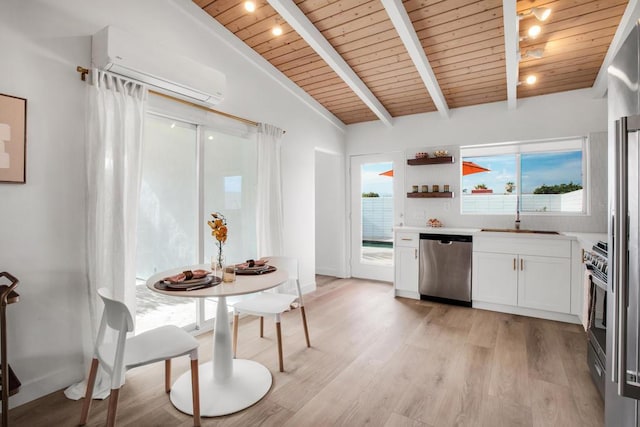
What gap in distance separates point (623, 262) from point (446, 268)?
9.98 ft

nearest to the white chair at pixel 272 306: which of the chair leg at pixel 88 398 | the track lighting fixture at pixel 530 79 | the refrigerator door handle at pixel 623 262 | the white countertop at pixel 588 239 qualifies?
the chair leg at pixel 88 398

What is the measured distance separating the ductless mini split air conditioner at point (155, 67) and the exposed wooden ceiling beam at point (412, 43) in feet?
5.18

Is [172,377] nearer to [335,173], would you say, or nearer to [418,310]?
[418,310]

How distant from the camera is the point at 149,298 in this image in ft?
10.2

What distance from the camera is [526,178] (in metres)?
4.15

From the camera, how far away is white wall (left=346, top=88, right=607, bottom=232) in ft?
12.2

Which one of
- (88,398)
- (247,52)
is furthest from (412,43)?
(88,398)

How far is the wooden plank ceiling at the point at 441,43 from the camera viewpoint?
279cm

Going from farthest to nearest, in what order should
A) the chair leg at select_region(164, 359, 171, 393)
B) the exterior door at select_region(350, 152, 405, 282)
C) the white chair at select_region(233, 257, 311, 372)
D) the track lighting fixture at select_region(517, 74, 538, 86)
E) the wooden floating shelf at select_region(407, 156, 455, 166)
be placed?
the exterior door at select_region(350, 152, 405, 282) < the wooden floating shelf at select_region(407, 156, 455, 166) < the track lighting fixture at select_region(517, 74, 538, 86) < the white chair at select_region(233, 257, 311, 372) < the chair leg at select_region(164, 359, 171, 393)

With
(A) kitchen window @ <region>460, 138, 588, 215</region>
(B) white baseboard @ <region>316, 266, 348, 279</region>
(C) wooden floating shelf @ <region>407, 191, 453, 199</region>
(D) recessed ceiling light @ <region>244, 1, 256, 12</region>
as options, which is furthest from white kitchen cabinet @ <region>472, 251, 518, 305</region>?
(D) recessed ceiling light @ <region>244, 1, 256, 12</region>

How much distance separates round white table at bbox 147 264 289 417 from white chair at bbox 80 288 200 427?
0.24 metres

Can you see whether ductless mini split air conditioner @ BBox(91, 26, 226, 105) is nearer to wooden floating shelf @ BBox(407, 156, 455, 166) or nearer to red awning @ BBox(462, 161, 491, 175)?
wooden floating shelf @ BBox(407, 156, 455, 166)

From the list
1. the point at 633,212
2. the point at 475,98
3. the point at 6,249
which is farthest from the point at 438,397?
the point at 475,98

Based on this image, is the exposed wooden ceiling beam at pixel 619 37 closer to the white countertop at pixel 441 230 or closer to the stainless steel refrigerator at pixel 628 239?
the stainless steel refrigerator at pixel 628 239
